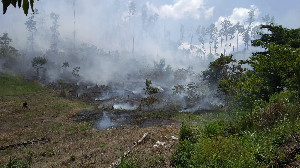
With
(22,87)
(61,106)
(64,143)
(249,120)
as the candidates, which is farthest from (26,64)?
(249,120)

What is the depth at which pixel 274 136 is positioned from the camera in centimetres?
714

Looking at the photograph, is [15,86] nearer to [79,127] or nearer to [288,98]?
[79,127]

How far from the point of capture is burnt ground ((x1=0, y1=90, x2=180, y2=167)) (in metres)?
11.0

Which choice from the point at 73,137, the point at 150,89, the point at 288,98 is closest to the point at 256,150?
the point at 288,98

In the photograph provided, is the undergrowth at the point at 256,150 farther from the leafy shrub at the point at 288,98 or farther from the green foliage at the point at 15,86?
the green foliage at the point at 15,86

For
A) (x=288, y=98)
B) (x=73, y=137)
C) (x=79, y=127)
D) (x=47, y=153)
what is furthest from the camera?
(x=79, y=127)

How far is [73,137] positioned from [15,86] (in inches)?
1376

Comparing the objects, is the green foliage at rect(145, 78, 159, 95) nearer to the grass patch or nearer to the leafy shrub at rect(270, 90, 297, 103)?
the grass patch

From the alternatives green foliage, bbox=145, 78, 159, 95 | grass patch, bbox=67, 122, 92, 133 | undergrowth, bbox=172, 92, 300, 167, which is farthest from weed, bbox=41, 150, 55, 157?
green foliage, bbox=145, 78, 159, 95

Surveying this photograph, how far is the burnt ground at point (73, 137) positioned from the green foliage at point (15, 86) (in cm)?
792

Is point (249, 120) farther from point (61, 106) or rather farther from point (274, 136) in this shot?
point (61, 106)

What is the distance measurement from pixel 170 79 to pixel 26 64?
51.1m

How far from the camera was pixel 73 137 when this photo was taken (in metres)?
18.1

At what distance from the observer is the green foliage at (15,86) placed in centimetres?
4076
